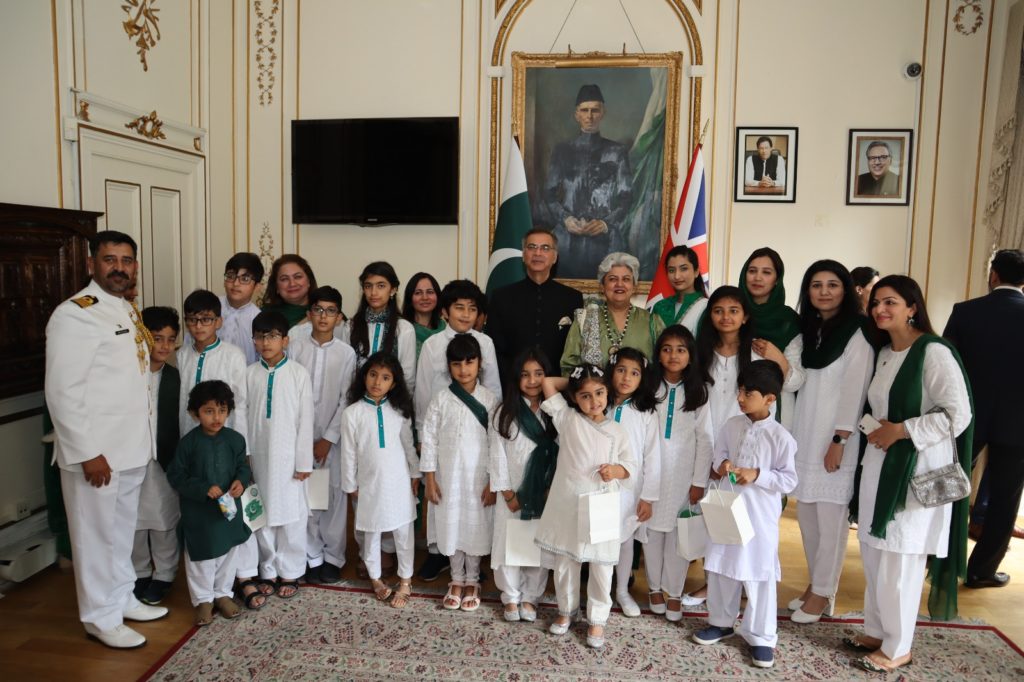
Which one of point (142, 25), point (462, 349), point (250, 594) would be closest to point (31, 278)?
point (250, 594)

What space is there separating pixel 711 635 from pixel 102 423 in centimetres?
275

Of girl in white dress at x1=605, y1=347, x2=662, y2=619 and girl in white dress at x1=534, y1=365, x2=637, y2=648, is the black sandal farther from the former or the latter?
girl in white dress at x1=605, y1=347, x2=662, y2=619

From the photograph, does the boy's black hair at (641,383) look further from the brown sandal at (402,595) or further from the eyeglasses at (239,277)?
the eyeglasses at (239,277)

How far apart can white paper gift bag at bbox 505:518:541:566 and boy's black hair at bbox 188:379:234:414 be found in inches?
54.3

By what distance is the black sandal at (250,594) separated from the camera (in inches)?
127

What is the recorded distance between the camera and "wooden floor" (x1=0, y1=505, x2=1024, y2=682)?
2.80 meters

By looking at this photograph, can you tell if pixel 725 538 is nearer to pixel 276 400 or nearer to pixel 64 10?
pixel 276 400

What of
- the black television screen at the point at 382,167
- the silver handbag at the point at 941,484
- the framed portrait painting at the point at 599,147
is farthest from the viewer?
the black television screen at the point at 382,167

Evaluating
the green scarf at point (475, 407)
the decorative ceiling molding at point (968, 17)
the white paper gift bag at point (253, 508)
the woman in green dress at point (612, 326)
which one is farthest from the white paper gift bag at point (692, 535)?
the decorative ceiling molding at point (968, 17)

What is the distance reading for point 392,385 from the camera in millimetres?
3297

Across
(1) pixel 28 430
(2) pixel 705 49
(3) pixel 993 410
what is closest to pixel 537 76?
(2) pixel 705 49

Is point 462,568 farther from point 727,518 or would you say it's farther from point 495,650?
point 727,518

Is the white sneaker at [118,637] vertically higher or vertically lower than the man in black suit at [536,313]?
lower

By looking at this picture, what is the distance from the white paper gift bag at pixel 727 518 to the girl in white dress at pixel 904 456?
54 centimetres
